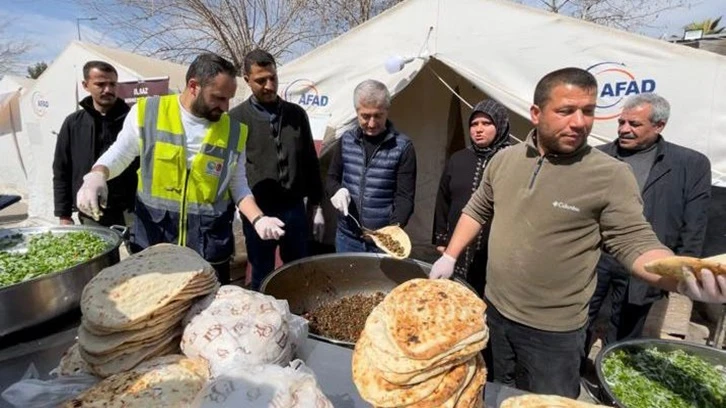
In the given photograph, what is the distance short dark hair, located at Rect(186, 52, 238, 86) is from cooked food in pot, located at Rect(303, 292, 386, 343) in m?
1.40

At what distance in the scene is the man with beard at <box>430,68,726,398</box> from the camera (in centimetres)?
180

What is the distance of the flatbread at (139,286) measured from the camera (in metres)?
1.18

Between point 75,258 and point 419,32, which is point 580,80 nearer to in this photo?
point 75,258

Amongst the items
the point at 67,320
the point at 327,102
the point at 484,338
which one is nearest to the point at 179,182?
the point at 67,320

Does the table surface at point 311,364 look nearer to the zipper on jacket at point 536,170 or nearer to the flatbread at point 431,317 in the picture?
the flatbread at point 431,317

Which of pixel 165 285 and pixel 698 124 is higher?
pixel 698 124

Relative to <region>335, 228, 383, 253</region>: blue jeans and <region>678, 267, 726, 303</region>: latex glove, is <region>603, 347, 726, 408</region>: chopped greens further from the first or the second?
<region>335, 228, 383, 253</region>: blue jeans

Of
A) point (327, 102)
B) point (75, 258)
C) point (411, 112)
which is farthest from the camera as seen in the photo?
point (411, 112)

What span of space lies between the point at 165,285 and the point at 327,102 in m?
4.04

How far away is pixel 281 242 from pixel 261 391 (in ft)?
9.22

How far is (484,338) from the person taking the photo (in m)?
1.02

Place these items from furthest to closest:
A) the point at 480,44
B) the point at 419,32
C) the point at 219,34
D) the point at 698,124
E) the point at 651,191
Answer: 1. the point at 219,34
2. the point at 419,32
3. the point at 480,44
4. the point at 698,124
5. the point at 651,191

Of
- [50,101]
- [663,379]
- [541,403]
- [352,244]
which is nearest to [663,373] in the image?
[663,379]

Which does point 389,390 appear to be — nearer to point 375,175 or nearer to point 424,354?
point 424,354
